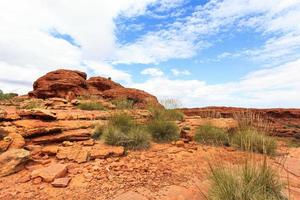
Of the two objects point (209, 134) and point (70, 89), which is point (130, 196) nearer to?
point (209, 134)

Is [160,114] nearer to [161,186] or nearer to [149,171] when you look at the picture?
[149,171]

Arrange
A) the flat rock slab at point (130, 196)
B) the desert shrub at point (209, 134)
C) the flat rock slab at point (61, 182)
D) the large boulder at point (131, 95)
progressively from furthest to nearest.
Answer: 1. the large boulder at point (131, 95)
2. the desert shrub at point (209, 134)
3. the flat rock slab at point (61, 182)
4. the flat rock slab at point (130, 196)

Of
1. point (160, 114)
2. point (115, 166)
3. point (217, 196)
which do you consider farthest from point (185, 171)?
point (160, 114)

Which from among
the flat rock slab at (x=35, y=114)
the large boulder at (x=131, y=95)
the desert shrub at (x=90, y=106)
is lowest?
the flat rock slab at (x=35, y=114)

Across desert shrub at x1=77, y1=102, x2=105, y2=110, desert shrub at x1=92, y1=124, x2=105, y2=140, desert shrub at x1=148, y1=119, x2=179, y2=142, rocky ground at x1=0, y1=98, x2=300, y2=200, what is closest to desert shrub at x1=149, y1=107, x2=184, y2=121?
desert shrub at x1=148, y1=119, x2=179, y2=142

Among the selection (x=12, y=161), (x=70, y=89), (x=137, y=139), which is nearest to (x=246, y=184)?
(x=137, y=139)

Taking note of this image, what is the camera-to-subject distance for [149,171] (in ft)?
18.1

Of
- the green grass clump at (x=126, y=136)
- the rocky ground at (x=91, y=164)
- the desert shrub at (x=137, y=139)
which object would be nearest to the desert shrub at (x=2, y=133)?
the rocky ground at (x=91, y=164)

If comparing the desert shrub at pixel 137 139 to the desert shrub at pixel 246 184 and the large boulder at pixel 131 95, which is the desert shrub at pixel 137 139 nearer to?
the desert shrub at pixel 246 184

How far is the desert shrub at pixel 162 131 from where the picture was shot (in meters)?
8.23

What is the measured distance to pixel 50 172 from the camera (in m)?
5.21

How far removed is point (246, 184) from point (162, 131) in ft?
15.3

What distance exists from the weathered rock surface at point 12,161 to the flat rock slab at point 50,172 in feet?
1.69

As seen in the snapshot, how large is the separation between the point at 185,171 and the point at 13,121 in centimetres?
501
